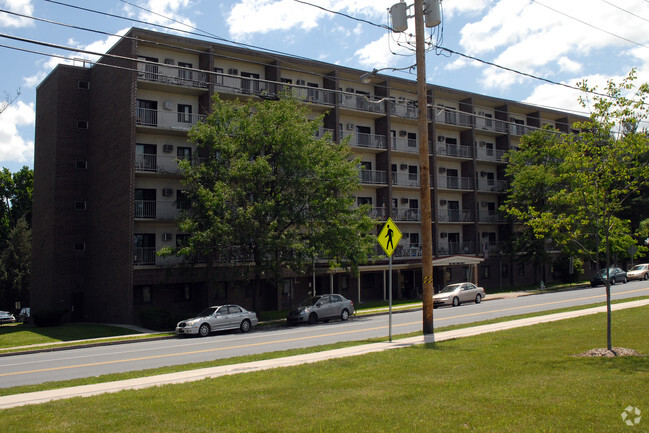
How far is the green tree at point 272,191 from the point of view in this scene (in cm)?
2697

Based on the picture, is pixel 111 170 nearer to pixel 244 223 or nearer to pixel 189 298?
pixel 189 298

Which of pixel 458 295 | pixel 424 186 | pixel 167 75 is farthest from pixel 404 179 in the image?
pixel 424 186

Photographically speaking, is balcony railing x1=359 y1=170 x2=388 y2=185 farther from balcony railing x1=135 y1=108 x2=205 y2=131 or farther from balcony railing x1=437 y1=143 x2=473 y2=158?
balcony railing x1=135 y1=108 x2=205 y2=131

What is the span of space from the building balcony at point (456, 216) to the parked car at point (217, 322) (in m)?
24.3

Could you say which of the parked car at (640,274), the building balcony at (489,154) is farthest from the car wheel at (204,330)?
the parked car at (640,274)

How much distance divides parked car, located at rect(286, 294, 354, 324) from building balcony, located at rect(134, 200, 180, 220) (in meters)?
9.21

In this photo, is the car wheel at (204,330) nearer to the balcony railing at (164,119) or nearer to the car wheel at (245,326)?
the car wheel at (245,326)

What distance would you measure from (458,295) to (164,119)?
20.2m

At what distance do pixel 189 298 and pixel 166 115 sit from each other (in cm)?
1075

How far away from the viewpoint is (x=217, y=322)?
24609 millimetres

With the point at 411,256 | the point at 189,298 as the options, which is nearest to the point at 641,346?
the point at 189,298

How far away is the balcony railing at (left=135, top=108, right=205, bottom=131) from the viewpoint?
31.5 metres

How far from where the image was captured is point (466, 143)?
48656 millimetres

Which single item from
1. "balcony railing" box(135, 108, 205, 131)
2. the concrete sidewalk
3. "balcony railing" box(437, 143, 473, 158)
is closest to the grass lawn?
the concrete sidewalk
